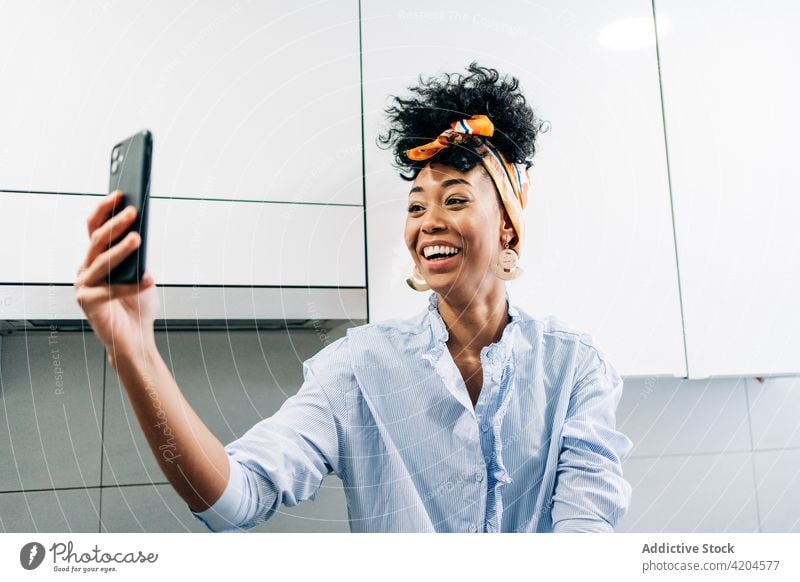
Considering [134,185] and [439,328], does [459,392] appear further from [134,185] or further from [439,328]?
[134,185]

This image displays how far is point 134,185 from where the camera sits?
485mm

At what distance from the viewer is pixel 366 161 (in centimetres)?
60

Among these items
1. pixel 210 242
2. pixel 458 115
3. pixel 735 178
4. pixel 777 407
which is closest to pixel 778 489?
pixel 777 407

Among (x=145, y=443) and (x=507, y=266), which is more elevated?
(x=507, y=266)

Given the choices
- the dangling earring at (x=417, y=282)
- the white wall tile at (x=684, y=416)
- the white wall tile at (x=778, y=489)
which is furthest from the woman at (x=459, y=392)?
the white wall tile at (x=778, y=489)

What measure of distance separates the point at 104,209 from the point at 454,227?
0.29m

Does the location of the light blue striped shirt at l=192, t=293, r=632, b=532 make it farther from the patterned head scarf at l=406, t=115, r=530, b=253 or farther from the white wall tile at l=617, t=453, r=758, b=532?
the white wall tile at l=617, t=453, r=758, b=532

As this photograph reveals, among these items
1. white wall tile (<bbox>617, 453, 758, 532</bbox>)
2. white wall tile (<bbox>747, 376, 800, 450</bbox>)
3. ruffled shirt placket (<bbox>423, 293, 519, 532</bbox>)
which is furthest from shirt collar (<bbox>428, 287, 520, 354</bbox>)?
white wall tile (<bbox>747, 376, 800, 450</bbox>)

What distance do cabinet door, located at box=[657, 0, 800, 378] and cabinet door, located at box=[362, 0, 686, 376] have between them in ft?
0.08

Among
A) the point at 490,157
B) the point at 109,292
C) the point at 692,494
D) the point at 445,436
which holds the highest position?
the point at 490,157

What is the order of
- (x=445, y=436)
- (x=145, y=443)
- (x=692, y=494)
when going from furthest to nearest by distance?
(x=692, y=494) < (x=145, y=443) < (x=445, y=436)

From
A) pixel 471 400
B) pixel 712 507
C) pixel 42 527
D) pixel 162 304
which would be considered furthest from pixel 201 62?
pixel 712 507

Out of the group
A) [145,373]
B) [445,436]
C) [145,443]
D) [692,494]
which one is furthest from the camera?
[692,494]
